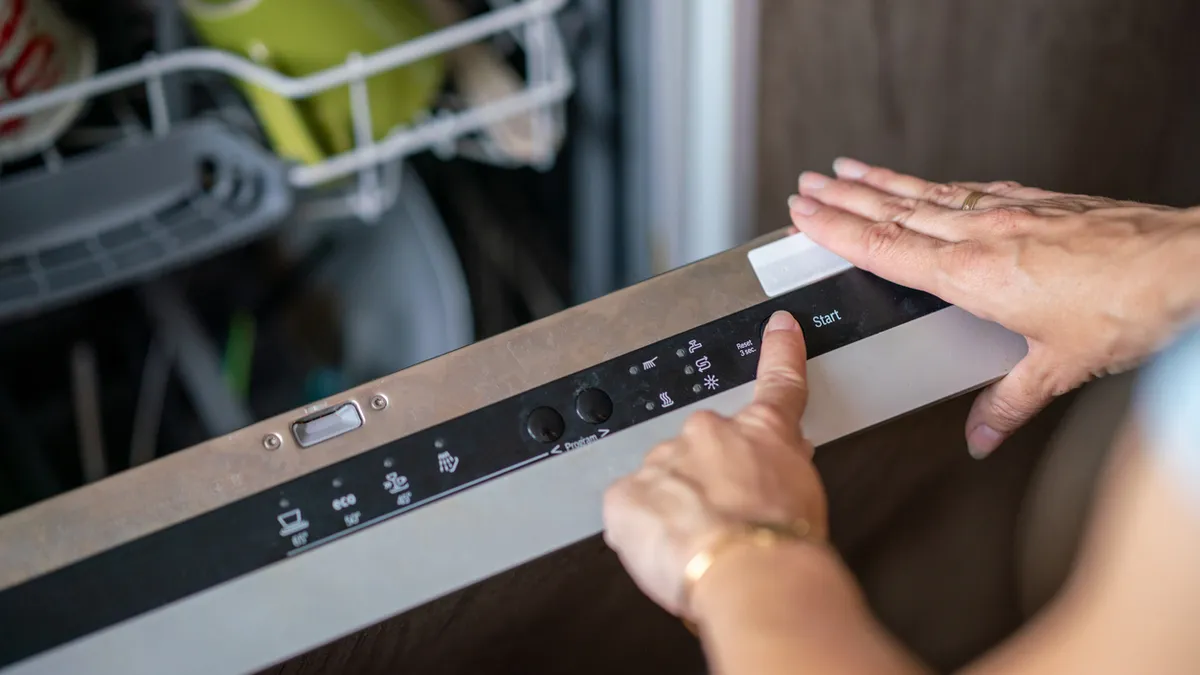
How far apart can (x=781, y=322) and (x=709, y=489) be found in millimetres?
88

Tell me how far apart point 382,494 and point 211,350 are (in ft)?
1.41

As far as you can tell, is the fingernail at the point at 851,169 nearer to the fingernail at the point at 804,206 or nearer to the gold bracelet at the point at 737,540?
the fingernail at the point at 804,206

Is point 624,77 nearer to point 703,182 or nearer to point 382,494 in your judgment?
point 703,182

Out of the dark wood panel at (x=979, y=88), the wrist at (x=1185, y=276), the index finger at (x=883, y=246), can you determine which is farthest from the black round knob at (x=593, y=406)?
the dark wood panel at (x=979, y=88)

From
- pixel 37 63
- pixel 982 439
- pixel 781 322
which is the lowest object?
pixel 982 439

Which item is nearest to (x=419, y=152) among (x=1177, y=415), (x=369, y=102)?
(x=369, y=102)

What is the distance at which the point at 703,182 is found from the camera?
73 centimetres

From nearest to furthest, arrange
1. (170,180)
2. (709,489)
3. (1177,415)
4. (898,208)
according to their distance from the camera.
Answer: (1177,415)
(709,489)
(898,208)
(170,180)

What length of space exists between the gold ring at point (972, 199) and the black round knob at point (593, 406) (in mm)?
219

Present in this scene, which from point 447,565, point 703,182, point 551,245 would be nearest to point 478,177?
point 551,245

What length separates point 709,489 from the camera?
0.39 m

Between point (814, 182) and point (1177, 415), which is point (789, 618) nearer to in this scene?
point (1177, 415)

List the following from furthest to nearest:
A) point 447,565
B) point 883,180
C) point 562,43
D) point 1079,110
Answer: point 1079,110, point 562,43, point 883,180, point 447,565

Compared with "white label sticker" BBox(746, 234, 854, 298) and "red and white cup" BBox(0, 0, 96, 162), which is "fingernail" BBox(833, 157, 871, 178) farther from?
"red and white cup" BBox(0, 0, 96, 162)
